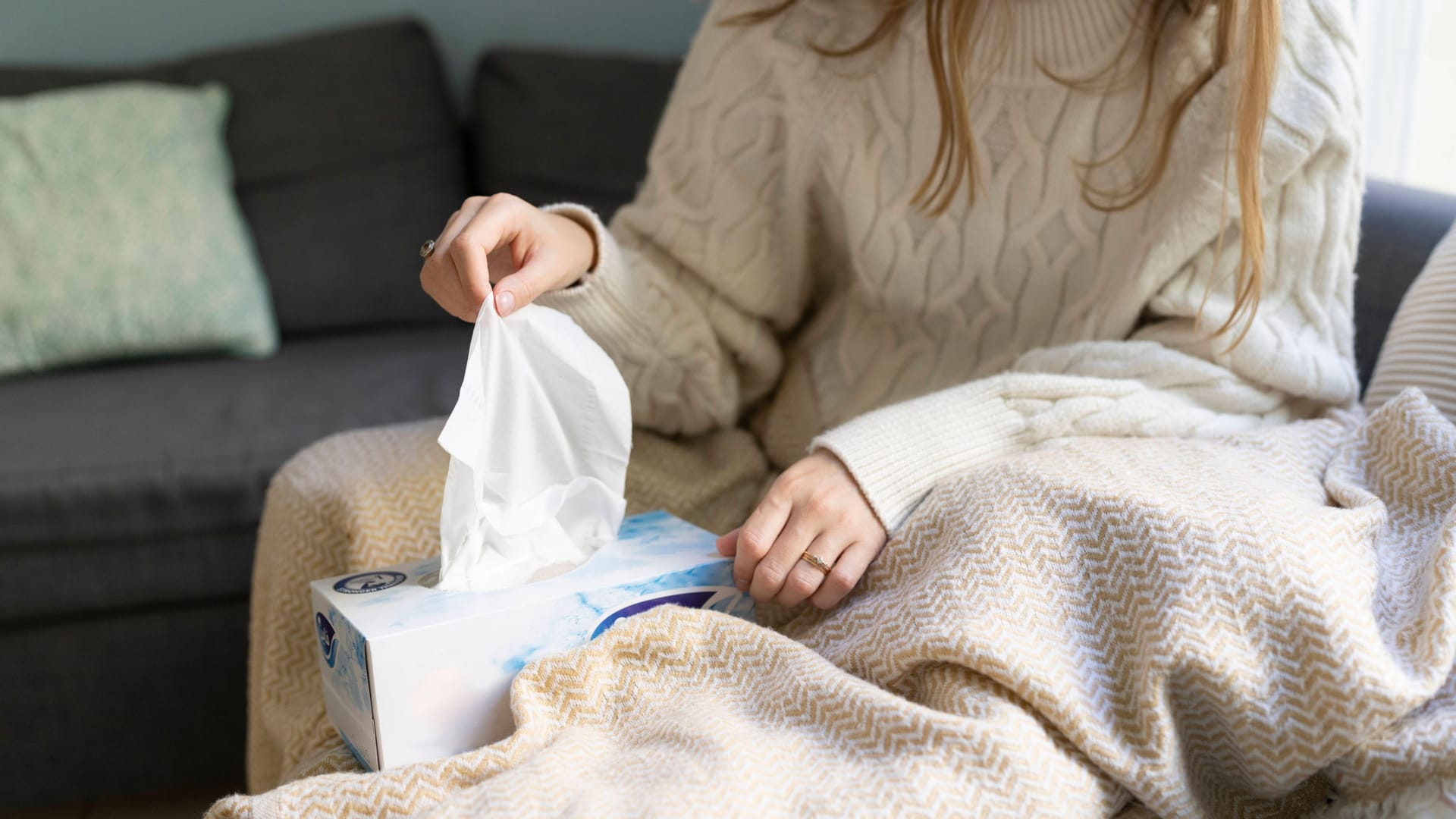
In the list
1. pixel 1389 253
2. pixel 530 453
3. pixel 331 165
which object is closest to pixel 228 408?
pixel 331 165

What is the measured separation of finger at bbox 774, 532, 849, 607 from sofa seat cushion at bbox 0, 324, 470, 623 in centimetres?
74

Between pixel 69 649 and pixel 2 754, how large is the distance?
0.43ft

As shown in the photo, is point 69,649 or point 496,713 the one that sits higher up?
point 496,713

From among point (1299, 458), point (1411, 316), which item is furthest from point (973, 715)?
point (1411, 316)

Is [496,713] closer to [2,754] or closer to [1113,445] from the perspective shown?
[1113,445]

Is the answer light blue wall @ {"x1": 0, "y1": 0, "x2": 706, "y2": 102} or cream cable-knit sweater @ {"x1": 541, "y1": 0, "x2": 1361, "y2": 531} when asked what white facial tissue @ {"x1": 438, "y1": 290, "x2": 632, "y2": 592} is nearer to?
cream cable-knit sweater @ {"x1": 541, "y1": 0, "x2": 1361, "y2": 531}

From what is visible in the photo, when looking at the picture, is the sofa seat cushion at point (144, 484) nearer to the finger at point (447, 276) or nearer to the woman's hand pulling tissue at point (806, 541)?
the finger at point (447, 276)

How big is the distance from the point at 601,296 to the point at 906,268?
25 centimetres

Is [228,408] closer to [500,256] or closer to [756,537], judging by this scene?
[500,256]

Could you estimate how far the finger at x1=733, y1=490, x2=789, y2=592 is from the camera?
607 mm

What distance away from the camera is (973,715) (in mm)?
491

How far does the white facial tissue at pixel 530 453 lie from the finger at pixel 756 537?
0.08m

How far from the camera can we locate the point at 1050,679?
1.63ft

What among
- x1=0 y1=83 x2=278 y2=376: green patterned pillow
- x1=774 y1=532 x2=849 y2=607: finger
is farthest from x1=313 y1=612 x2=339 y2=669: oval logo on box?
x1=0 y1=83 x2=278 y2=376: green patterned pillow
